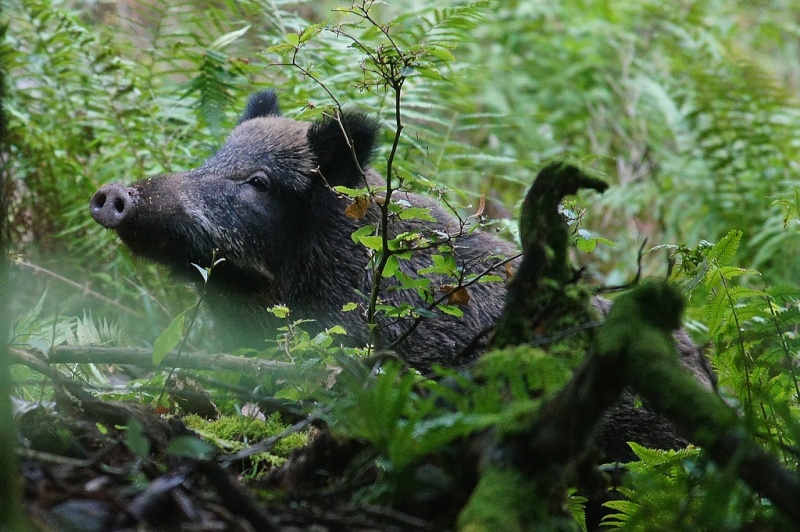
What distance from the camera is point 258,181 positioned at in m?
5.34

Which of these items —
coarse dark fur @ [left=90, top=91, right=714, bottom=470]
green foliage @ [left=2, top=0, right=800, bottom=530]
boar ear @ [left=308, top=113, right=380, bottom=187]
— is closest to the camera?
green foliage @ [left=2, top=0, right=800, bottom=530]

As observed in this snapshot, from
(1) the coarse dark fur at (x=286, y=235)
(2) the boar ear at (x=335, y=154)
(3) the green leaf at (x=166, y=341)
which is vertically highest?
(3) the green leaf at (x=166, y=341)

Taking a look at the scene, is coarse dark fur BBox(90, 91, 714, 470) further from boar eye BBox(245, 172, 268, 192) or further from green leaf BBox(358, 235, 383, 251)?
green leaf BBox(358, 235, 383, 251)

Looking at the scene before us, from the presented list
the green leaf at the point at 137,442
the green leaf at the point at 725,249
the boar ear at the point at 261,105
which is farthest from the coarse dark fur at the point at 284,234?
the green leaf at the point at 137,442

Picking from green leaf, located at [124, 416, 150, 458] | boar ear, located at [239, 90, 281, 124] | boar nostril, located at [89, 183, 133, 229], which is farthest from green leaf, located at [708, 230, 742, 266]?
boar ear, located at [239, 90, 281, 124]

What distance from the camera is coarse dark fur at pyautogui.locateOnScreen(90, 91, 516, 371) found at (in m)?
4.98

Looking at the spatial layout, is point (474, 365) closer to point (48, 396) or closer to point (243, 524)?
point (243, 524)

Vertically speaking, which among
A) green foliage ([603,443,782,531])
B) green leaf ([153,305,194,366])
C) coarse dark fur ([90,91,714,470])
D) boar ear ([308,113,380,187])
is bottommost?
coarse dark fur ([90,91,714,470])

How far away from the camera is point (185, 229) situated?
503 cm

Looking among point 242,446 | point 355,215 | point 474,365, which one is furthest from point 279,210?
point 474,365

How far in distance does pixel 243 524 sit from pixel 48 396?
2.06 meters

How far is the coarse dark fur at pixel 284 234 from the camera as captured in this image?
16.3ft

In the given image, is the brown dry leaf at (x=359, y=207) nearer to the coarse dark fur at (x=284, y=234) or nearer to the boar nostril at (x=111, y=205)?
the coarse dark fur at (x=284, y=234)

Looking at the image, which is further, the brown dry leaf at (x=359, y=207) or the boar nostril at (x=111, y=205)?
the boar nostril at (x=111, y=205)
